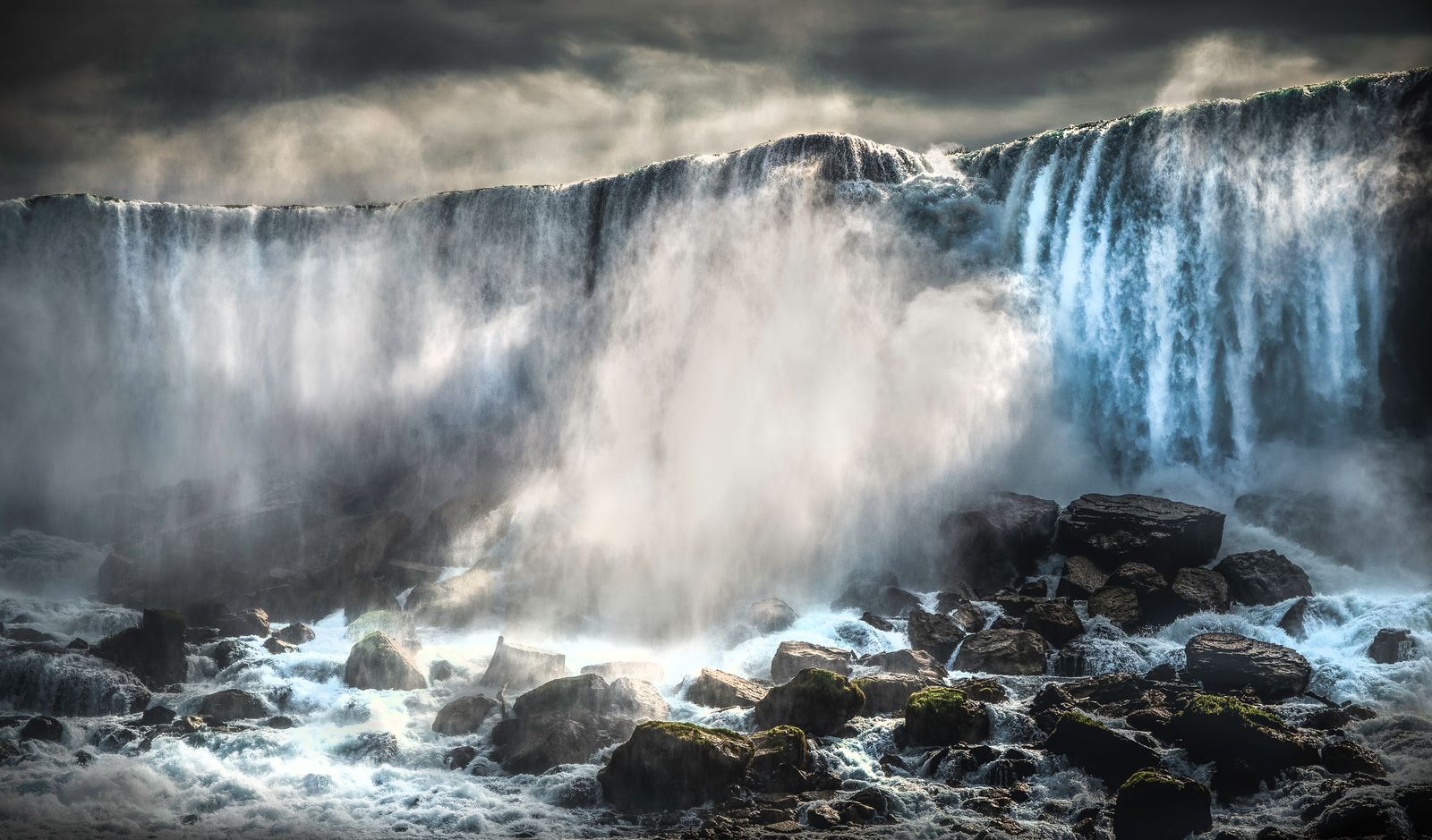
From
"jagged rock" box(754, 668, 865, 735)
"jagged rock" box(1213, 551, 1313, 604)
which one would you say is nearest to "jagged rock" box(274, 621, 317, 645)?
"jagged rock" box(754, 668, 865, 735)

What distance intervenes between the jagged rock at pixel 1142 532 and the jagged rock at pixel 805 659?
22.4 ft

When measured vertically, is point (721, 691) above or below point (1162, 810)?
below

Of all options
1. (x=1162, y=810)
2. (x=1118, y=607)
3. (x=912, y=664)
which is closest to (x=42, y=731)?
(x=912, y=664)

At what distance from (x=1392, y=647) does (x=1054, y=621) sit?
5.68 m

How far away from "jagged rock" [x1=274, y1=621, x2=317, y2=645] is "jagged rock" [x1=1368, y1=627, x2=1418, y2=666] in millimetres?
21906

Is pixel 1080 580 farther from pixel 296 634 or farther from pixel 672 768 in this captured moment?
pixel 296 634

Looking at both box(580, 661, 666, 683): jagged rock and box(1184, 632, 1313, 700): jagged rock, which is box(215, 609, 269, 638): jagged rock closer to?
box(580, 661, 666, 683): jagged rock

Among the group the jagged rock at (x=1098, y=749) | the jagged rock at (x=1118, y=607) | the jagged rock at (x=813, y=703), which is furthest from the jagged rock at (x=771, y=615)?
the jagged rock at (x=1098, y=749)

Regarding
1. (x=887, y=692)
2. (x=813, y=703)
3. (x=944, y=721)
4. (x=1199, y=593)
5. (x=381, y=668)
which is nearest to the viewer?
(x=944, y=721)

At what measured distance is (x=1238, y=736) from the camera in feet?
50.8

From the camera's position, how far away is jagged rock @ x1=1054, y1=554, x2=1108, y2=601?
78.7 ft

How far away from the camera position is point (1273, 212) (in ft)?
89.2

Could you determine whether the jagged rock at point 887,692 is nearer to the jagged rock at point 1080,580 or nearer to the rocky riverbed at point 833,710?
the rocky riverbed at point 833,710

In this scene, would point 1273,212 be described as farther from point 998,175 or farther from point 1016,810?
point 1016,810
